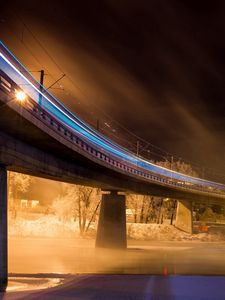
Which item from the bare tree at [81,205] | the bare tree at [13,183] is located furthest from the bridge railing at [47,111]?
the bare tree at [13,183]

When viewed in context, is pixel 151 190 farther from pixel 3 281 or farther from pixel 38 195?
pixel 38 195

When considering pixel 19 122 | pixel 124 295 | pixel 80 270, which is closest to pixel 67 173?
pixel 80 270

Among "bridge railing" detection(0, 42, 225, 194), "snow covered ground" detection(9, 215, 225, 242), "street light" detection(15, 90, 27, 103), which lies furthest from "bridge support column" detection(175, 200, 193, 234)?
"street light" detection(15, 90, 27, 103)

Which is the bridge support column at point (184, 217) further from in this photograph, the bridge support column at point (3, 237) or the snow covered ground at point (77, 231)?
the bridge support column at point (3, 237)

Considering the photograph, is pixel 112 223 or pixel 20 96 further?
pixel 112 223

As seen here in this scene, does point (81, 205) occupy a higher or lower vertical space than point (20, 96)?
lower

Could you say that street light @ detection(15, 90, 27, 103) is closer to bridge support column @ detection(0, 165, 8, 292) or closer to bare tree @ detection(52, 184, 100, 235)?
bridge support column @ detection(0, 165, 8, 292)

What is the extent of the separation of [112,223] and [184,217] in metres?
41.1

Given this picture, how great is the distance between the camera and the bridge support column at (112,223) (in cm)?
5697

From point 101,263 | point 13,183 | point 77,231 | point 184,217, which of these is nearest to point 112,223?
point 101,263

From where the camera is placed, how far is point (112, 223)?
189 ft

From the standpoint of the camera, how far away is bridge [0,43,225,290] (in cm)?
2453

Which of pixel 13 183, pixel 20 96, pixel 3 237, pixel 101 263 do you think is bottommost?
pixel 101 263

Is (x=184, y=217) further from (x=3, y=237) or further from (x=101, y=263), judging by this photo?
(x=3, y=237)
